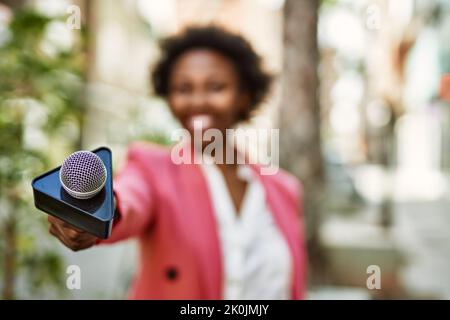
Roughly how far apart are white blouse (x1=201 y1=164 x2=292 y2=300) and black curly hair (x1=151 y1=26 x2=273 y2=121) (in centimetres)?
34

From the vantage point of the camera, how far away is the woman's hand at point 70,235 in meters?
0.92

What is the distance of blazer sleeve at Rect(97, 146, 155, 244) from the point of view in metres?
1.23

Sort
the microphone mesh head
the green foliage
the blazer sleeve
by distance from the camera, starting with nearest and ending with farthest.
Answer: the microphone mesh head, the blazer sleeve, the green foliage

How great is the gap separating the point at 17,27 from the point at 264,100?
3.85ft

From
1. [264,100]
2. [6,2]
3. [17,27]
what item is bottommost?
[264,100]

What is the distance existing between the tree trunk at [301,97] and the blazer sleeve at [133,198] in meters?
4.14

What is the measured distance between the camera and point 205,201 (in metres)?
1.49

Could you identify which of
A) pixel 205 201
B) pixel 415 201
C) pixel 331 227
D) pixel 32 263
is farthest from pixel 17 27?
pixel 415 201

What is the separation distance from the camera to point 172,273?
4.64ft

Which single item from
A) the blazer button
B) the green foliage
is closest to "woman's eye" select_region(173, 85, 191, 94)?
the blazer button

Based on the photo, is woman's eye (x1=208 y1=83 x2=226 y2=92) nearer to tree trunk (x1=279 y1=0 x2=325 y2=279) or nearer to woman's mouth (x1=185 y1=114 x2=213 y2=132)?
woman's mouth (x1=185 y1=114 x2=213 y2=132)

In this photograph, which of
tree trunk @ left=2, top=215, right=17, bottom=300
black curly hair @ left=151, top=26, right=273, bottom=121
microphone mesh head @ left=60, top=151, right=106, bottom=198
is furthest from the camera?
tree trunk @ left=2, top=215, right=17, bottom=300

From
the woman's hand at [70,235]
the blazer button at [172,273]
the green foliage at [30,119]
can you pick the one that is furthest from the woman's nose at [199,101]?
the green foliage at [30,119]
